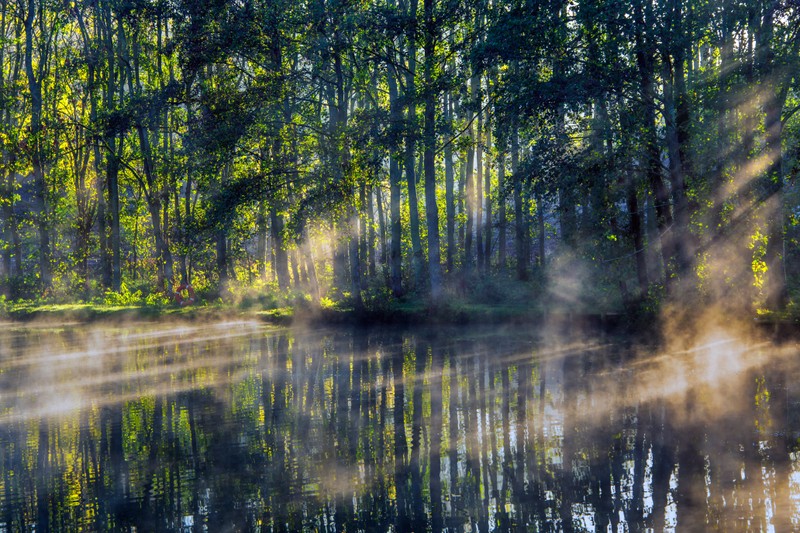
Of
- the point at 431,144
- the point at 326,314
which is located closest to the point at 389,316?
the point at 326,314

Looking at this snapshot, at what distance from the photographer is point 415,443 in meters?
10.1

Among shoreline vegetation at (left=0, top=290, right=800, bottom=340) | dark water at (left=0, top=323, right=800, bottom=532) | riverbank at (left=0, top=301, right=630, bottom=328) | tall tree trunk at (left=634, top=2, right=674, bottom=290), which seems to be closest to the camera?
dark water at (left=0, top=323, right=800, bottom=532)

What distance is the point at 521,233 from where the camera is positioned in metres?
34.8

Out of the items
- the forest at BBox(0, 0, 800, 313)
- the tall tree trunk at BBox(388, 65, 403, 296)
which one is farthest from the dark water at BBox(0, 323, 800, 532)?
the tall tree trunk at BBox(388, 65, 403, 296)

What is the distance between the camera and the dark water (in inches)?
290

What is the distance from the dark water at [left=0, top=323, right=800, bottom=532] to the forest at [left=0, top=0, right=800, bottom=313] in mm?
4916

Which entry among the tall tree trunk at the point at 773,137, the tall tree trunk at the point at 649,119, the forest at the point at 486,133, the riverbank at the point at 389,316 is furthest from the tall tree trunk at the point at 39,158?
the tall tree trunk at the point at 773,137

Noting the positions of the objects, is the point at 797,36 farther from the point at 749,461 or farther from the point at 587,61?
the point at 749,461

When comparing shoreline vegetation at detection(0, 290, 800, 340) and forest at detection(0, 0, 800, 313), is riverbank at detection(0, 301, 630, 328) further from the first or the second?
forest at detection(0, 0, 800, 313)

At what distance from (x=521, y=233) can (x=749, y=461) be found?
26503mm

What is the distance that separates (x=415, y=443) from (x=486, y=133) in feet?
77.3

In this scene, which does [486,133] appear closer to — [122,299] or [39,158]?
[122,299]

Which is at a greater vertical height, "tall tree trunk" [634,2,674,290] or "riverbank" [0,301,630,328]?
"tall tree trunk" [634,2,674,290]

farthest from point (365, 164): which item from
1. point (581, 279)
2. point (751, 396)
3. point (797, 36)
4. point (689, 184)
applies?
point (751, 396)
